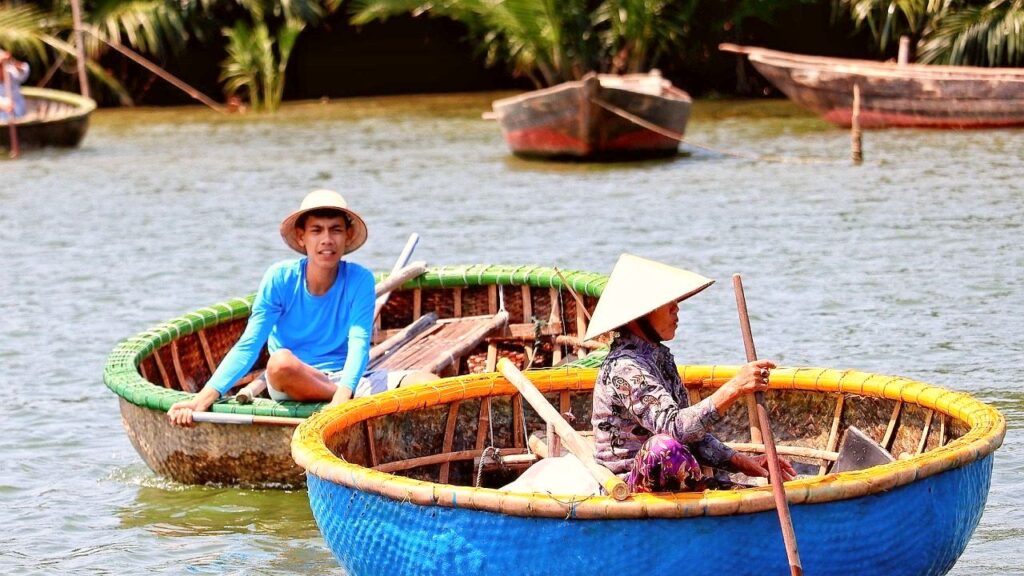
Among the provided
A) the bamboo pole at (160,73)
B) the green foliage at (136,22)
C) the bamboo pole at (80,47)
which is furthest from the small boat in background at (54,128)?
the green foliage at (136,22)

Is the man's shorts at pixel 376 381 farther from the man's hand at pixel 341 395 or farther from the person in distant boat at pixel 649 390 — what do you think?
the person in distant boat at pixel 649 390

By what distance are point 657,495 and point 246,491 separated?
232 cm

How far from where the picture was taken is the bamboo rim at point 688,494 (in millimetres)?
3727

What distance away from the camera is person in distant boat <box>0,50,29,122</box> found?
1619 centimetres

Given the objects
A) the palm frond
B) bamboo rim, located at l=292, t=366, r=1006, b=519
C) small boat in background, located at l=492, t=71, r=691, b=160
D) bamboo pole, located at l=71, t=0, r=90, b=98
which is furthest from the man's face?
the palm frond

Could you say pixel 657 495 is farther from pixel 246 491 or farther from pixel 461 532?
pixel 246 491

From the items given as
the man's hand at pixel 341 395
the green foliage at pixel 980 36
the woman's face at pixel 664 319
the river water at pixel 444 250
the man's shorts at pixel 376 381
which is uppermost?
the green foliage at pixel 980 36

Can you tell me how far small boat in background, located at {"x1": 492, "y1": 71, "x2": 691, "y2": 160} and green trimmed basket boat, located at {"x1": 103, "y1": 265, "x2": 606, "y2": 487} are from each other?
25.6 feet

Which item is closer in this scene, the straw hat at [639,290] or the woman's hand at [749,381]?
the woman's hand at [749,381]

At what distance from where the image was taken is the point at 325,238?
541cm

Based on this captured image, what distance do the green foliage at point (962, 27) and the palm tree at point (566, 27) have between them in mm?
2580

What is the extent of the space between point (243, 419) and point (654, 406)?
1.86 meters

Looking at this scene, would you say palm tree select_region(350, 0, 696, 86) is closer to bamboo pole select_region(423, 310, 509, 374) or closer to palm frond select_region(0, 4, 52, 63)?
palm frond select_region(0, 4, 52, 63)

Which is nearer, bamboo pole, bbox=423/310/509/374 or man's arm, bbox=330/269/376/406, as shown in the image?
man's arm, bbox=330/269/376/406
